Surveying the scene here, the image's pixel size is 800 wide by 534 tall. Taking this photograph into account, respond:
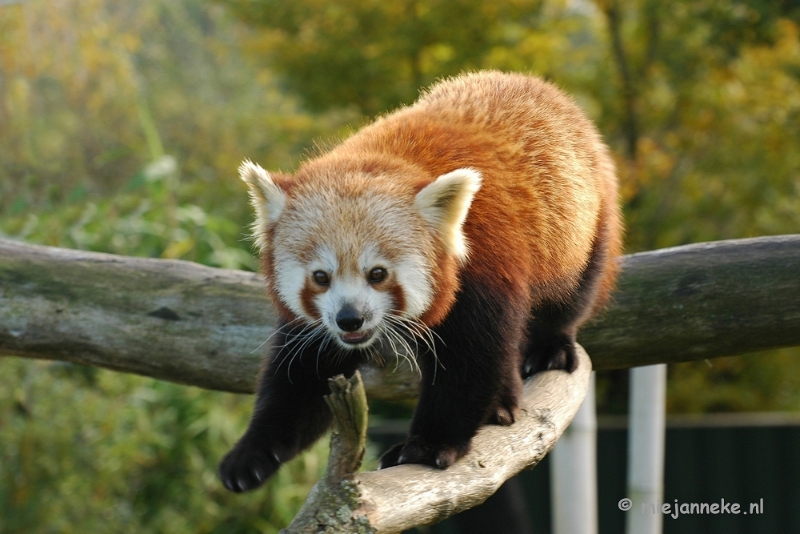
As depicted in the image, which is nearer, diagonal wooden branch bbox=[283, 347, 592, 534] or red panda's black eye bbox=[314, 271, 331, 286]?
diagonal wooden branch bbox=[283, 347, 592, 534]

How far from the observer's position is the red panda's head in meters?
2.25

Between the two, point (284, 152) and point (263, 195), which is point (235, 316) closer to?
point (263, 195)

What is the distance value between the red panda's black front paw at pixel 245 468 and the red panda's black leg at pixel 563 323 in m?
0.99

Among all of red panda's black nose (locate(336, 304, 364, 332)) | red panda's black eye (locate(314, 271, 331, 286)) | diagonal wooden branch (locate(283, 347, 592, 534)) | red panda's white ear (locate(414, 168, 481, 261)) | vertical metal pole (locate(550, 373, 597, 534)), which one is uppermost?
red panda's white ear (locate(414, 168, 481, 261))

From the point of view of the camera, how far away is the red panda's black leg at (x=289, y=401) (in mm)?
2572

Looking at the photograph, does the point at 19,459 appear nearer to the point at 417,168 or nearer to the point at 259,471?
the point at 259,471

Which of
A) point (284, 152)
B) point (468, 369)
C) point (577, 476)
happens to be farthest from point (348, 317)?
point (284, 152)

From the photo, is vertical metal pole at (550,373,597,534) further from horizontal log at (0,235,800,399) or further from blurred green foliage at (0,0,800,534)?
blurred green foliage at (0,0,800,534)

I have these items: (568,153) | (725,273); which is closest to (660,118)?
(725,273)

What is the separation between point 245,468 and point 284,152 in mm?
6000

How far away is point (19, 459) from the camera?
14.4ft

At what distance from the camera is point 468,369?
2387 millimetres

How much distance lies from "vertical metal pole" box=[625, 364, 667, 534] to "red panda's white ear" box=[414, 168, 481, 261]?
6.07 feet

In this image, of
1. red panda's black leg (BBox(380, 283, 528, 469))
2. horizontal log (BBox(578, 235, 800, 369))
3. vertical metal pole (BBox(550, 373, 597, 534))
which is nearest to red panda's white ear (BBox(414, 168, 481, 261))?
red panda's black leg (BBox(380, 283, 528, 469))
